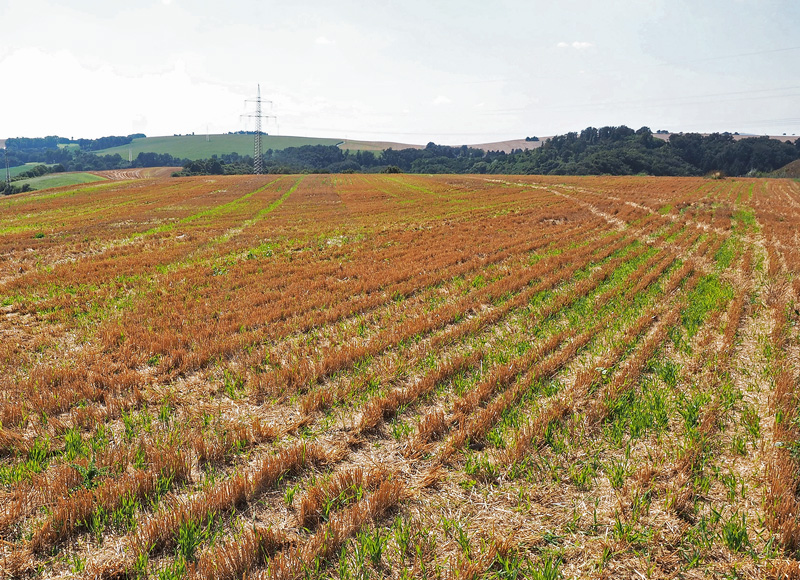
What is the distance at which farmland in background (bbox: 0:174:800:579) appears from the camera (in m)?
3.60

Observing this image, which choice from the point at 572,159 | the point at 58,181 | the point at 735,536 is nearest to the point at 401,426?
the point at 735,536

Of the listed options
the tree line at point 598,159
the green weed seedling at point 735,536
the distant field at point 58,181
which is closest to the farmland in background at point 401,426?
the green weed seedling at point 735,536

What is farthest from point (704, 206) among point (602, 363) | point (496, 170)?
point (496, 170)

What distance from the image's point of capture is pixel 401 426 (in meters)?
5.46

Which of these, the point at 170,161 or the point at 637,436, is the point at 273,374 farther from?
the point at 170,161

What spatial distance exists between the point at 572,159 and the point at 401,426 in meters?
157

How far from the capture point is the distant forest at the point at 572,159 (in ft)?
412

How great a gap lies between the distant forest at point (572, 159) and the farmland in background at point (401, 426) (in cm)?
11918

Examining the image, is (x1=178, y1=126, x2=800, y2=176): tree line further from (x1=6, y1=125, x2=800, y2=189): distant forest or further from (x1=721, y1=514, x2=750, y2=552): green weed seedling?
(x1=721, y1=514, x2=750, y2=552): green weed seedling

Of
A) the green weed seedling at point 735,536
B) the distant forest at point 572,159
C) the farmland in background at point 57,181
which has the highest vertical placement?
the distant forest at point 572,159

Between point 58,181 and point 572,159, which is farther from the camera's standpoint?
point 572,159

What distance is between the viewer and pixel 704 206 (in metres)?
34.2

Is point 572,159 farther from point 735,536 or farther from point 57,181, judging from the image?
point 735,536

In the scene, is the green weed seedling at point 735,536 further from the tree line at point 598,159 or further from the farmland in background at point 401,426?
the tree line at point 598,159
